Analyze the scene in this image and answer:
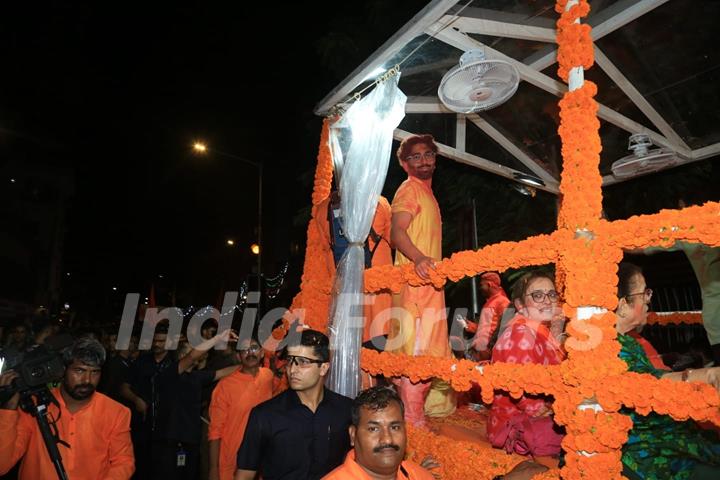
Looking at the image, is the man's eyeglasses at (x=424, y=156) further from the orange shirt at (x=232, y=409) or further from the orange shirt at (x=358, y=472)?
the orange shirt at (x=232, y=409)

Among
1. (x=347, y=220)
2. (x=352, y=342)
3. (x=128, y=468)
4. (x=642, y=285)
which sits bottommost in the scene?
(x=128, y=468)

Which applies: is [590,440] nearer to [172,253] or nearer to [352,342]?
[352,342]

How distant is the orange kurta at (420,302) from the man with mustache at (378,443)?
1.39 meters

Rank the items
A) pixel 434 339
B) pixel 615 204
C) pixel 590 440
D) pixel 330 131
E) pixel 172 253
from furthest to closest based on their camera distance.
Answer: pixel 172 253, pixel 615 204, pixel 330 131, pixel 434 339, pixel 590 440

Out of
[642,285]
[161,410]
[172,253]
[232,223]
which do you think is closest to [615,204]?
[642,285]

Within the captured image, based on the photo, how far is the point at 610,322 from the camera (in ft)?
8.23

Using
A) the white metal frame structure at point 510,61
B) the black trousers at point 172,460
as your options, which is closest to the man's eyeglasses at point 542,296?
the white metal frame structure at point 510,61

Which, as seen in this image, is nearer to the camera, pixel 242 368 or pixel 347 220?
pixel 347 220

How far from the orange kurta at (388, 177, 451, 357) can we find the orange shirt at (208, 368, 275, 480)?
1870 millimetres

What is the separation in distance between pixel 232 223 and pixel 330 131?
23.6 metres

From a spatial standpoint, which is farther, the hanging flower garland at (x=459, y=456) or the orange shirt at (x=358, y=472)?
the hanging flower garland at (x=459, y=456)

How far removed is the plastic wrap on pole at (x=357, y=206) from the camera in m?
4.18

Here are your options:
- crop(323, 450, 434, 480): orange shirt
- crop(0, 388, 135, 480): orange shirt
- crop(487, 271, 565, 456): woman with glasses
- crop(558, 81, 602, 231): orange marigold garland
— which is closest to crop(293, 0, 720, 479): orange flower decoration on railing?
crop(558, 81, 602, 231): orange marigold garland

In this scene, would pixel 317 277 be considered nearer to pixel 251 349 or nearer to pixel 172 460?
pixel 251 349
